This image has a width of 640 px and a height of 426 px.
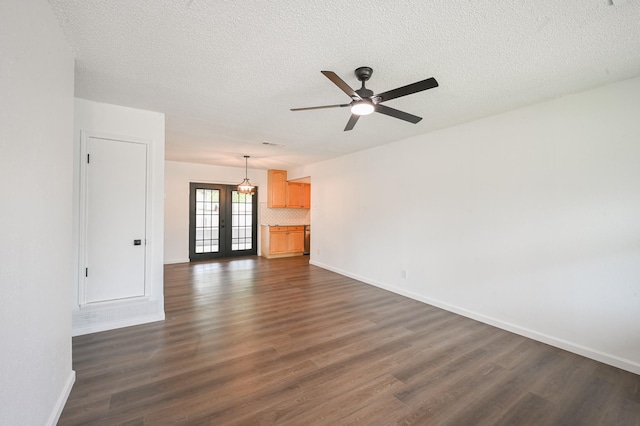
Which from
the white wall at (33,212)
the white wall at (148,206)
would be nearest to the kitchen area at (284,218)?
the white wall at (148,206)

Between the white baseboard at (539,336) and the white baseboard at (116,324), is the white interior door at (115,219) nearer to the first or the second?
the white baseboard at (116,324)

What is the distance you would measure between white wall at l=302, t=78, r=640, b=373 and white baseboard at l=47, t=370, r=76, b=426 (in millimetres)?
4180

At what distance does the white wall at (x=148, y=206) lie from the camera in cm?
297

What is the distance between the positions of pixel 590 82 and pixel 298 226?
688cm

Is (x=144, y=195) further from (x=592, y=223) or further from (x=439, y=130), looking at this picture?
(x=592, y=223)

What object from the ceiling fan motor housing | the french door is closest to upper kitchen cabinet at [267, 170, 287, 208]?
the french door

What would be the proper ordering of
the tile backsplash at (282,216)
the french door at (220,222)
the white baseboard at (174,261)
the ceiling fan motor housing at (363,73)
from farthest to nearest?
the tile backsplash at (282,216) → the french door at (220,222) → the white baseboard at (174,261) → the ceiling fan motor housing at (363,73)

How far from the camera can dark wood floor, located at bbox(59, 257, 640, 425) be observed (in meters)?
1.86

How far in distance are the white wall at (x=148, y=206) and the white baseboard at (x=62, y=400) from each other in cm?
105

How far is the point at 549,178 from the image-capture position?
9.58ft

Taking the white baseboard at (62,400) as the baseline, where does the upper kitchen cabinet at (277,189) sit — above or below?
above

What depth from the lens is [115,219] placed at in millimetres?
3164

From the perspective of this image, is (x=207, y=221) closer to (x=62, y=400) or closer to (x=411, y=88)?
(x=62, y=400)

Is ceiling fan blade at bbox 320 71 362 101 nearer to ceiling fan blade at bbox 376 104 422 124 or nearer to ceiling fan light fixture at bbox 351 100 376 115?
ceiling fan light fixture at bbox 351 100 376 115
